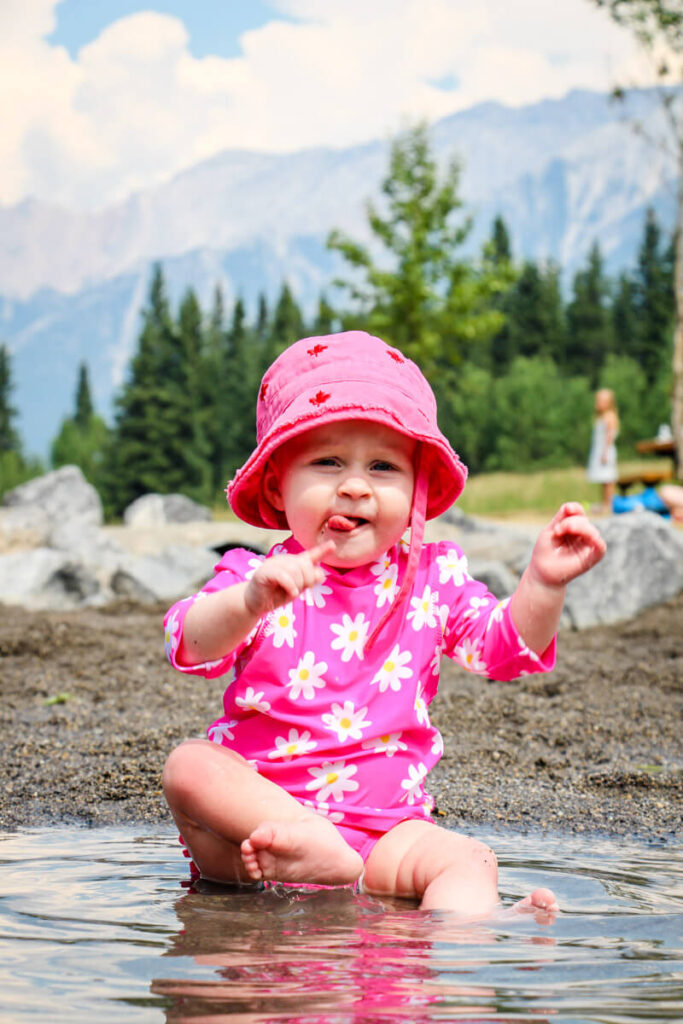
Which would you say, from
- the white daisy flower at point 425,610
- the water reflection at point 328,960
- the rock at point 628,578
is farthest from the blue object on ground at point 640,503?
the water reflection at point 328,960

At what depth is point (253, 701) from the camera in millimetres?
2357

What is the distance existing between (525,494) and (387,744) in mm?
24530

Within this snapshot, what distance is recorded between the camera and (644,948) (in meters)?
1.91

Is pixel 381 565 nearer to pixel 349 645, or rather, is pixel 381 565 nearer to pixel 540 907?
pixel 349 645

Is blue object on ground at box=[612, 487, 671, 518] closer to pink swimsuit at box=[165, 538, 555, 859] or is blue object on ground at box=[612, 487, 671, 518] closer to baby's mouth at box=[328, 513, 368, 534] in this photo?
pink swimsuit at box=[165, 538, 555, 859]

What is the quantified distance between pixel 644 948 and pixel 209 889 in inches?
33.5

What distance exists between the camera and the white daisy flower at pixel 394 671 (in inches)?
94.3

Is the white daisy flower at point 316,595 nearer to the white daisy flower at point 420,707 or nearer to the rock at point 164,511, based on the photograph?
the white daisy flower at point 420,707

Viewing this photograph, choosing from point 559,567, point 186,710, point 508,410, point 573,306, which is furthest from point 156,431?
point 559,567

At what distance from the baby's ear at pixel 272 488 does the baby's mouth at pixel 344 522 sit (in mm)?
227

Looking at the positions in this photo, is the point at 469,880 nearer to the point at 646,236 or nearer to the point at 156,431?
the point at 156,431

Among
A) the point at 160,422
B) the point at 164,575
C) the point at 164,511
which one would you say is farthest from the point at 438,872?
the point at 160,422

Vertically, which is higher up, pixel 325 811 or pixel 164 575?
pixel 164 575

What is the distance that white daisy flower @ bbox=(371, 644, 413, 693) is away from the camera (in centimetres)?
239
